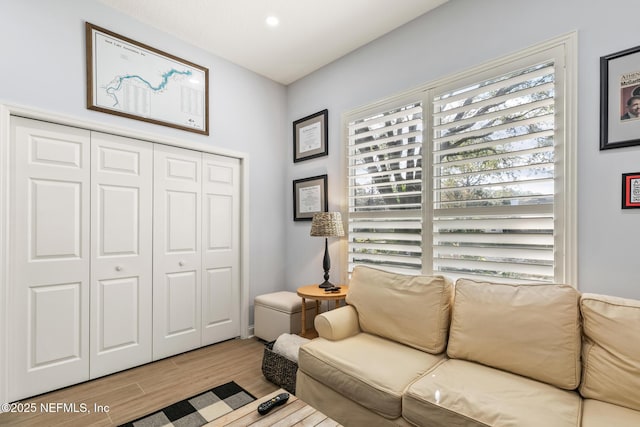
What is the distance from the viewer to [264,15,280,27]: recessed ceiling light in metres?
2.52

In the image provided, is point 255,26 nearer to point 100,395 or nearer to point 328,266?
point 328,266

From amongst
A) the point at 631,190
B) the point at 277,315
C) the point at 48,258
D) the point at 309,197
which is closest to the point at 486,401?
the point at 631,190

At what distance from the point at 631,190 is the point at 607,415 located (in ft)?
3.61

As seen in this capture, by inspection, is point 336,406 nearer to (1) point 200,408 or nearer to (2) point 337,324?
(2) point 337,324

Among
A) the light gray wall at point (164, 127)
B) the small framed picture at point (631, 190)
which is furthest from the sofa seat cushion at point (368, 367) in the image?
the light gray wall at point (164, 127)

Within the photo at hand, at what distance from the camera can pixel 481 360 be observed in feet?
5.43

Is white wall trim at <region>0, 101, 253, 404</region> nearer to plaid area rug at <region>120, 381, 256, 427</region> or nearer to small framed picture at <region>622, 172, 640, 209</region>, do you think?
plaid area rug at <region>120, 381, 256, 427</region>

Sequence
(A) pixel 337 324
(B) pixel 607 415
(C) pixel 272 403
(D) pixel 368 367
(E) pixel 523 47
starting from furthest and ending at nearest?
(A) pixel 337 324 → (E) pixel 523 47 → (D) pixel 368 367 → (C) pixel 272 403 → (B) pixel 607 415

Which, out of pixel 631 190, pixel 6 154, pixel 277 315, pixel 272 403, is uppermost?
pixel 6 154

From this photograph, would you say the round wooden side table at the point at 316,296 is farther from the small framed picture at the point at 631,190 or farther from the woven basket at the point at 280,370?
the small framed picture at the point at 631,190

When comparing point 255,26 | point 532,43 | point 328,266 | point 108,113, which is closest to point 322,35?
point 255,26

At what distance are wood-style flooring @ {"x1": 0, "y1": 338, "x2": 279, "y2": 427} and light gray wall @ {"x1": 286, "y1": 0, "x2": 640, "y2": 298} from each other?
1191 millimetres

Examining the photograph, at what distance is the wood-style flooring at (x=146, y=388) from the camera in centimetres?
191

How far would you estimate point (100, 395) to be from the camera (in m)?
2.15
